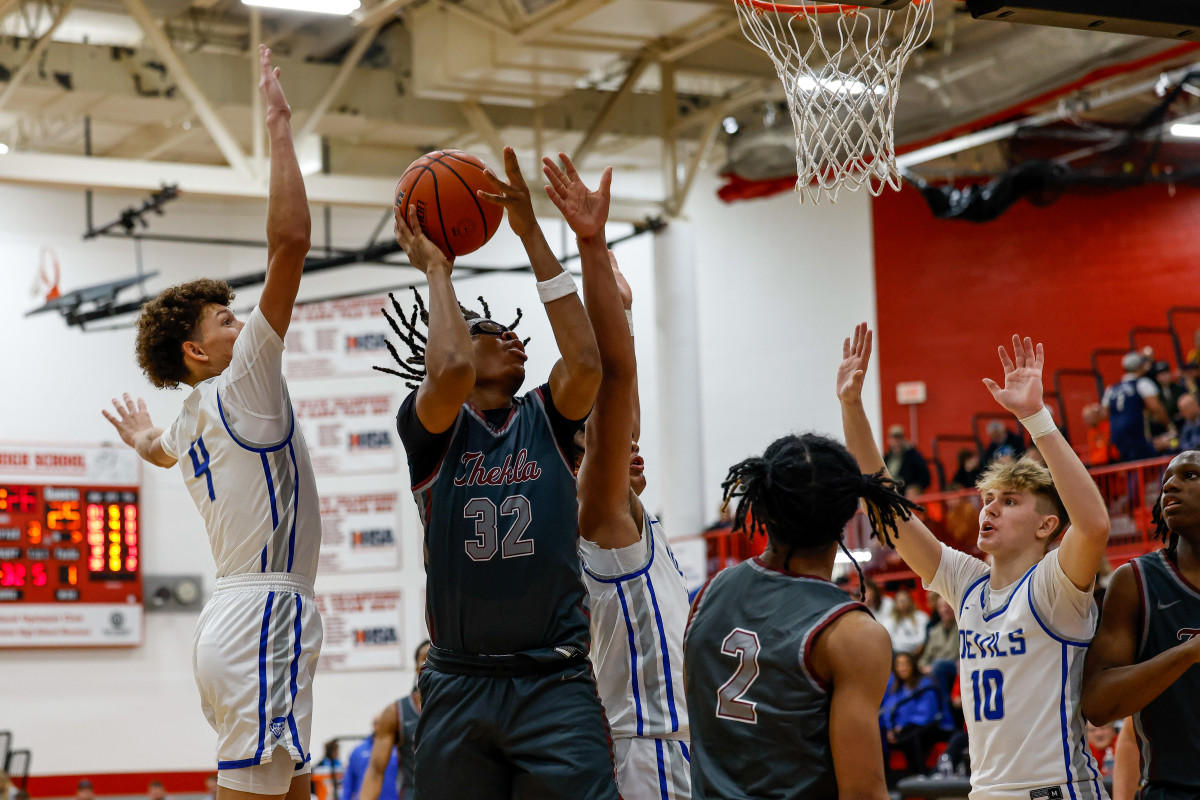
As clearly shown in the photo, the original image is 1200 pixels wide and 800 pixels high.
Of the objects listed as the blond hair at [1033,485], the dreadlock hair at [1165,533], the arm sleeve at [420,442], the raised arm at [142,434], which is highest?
the raised arm at [142,434]

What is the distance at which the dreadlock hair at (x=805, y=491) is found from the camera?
2.93 meters

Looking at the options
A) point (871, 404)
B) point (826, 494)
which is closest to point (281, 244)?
point (826, 494)

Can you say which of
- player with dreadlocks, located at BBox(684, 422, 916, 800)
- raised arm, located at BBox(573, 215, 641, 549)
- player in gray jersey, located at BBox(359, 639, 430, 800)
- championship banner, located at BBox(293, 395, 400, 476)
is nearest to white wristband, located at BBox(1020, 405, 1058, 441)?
player with dreadlocks, located at BBox(684, 422, 916, 800)

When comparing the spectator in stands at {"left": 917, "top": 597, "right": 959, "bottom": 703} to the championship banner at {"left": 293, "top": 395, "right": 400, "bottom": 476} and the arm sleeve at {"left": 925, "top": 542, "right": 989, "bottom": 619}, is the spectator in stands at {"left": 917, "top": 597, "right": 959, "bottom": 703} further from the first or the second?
the arm sleeve at {"left": 925, "top": 542, "right": 989, "bottom": 619}

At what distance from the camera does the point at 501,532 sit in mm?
3287

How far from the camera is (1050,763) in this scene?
13.1 ft

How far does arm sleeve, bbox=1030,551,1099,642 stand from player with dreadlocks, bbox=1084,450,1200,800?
3.0 inches

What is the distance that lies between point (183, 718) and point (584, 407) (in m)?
15.6

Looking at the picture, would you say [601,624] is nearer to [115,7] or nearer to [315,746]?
[115,7]

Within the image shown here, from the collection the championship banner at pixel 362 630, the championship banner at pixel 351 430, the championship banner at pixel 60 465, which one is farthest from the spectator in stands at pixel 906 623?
the championship banner at pixel 60 465

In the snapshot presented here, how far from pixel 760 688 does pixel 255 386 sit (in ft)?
6.09

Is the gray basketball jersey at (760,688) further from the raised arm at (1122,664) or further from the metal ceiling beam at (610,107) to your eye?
the metal ceiling beam at (610,107)

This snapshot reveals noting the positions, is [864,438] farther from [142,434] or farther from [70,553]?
[70,553]

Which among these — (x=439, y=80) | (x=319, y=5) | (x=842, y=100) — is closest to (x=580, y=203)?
(x=842, y=100)
